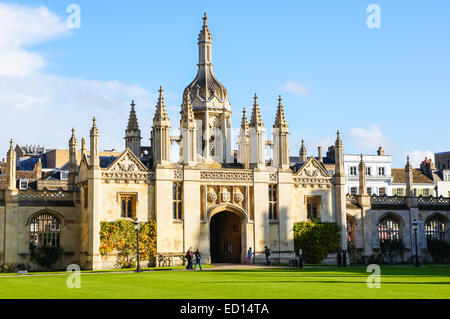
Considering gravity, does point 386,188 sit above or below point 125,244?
above

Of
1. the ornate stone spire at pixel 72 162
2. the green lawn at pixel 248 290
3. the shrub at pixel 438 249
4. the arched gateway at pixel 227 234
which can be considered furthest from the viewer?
the shrub at pixel 438 249

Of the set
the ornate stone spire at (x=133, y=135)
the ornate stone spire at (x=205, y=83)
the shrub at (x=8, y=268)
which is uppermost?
the ornate stone spire at (x=205, y=83)

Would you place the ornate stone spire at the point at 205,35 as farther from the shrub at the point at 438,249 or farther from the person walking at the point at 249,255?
the shrub at the point at 438,249

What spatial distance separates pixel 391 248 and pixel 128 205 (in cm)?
2368

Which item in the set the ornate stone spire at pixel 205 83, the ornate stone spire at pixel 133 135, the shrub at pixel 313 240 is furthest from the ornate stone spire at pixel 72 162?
the shrub at pixel 313 240

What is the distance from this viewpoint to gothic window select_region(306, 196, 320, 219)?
5912cm

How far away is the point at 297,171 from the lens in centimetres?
5859

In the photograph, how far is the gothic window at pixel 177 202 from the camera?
5431cm

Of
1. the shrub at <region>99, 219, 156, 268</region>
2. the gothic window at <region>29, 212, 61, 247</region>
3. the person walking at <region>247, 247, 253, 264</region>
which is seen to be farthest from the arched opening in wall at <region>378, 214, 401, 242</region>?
the gothic window at <region>29, 212, 61, 247</region>

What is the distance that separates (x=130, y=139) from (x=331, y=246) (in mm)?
18261

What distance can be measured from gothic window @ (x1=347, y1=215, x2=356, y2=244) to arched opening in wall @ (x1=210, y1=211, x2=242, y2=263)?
33.7ft

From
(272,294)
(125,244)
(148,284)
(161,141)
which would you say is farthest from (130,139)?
(272,294)

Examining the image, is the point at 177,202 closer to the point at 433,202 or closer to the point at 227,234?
the point at 227,234
